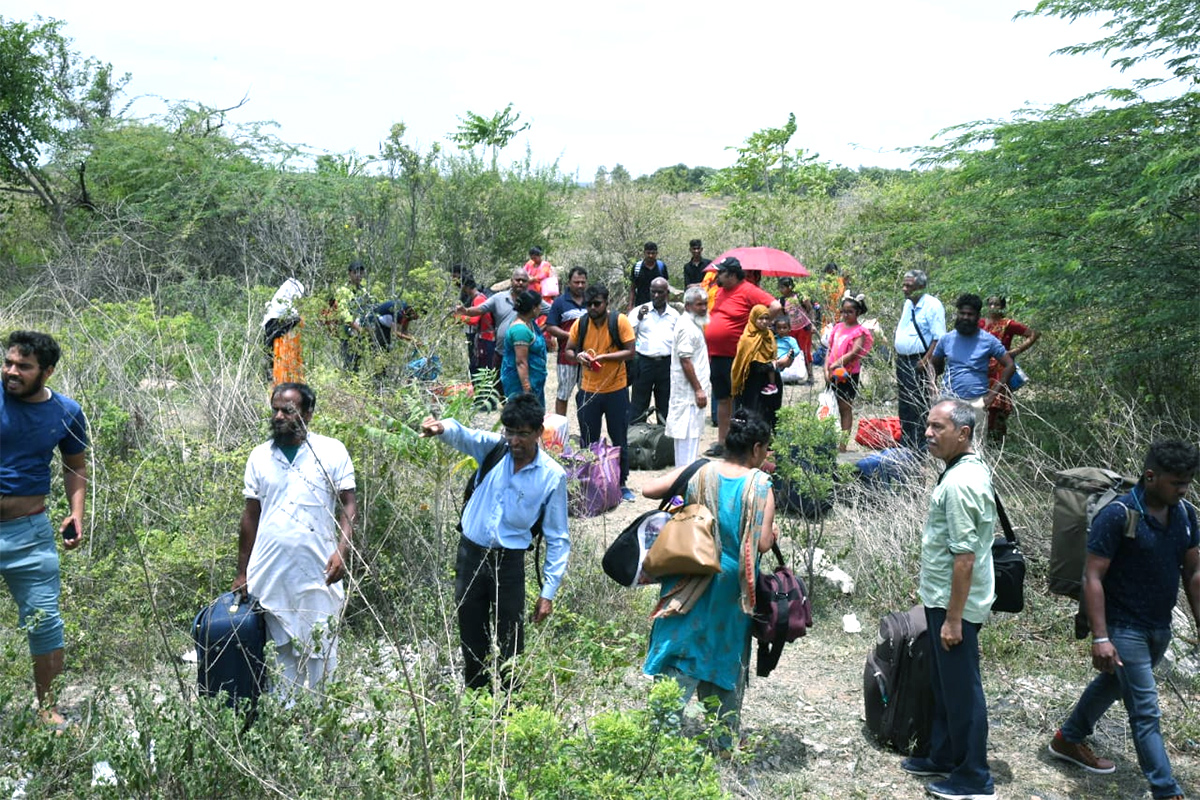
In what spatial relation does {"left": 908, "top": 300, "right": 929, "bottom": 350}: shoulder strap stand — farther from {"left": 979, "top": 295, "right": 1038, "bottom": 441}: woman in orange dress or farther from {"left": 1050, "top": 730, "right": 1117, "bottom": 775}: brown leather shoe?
{"left": 1050, "top": 730, "right": 1117, "bottom": 775}: brown leather shoe

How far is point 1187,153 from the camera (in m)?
7.72

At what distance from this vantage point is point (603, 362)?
865 cm

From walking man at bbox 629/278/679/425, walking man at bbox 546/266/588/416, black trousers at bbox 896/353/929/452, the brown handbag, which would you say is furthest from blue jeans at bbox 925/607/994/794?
walking man at bbox 629/278/679/425

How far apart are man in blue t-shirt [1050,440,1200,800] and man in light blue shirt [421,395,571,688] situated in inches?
90.7

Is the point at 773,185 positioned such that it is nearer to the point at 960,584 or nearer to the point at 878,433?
the point at 878,433

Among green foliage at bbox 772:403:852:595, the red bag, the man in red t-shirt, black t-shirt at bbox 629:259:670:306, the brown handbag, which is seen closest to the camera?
the brown handbag

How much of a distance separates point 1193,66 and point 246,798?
30.1ft

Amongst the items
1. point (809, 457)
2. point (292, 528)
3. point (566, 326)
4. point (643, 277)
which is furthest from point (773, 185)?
point (292, 528)

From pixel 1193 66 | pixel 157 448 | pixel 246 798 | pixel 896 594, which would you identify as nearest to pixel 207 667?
pixel 246 798

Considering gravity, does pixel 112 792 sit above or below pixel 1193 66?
below

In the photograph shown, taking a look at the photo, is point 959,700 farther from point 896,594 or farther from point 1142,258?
point 1142,258

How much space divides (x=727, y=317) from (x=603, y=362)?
1.46 meters

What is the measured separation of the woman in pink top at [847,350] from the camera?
995 centimetres

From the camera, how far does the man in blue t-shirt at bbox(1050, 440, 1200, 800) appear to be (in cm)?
448
